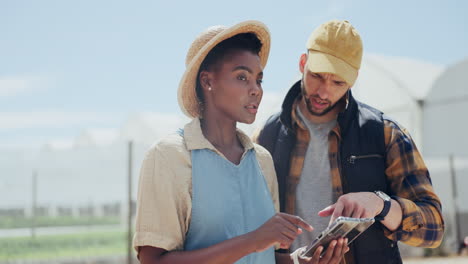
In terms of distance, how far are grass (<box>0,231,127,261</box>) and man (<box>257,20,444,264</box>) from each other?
5.58m

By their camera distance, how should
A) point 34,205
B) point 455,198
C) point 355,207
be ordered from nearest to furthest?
1. point 355,207
2. point 34,205
3. point 455,198

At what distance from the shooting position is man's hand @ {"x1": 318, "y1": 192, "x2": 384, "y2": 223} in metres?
2.14

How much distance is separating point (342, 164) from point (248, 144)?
62 centimetres

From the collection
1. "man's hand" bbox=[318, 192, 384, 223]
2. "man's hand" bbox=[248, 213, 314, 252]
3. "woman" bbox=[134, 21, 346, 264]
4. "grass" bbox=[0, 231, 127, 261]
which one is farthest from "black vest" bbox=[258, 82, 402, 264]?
"grass" bbox=[0, 231, 127, 261]

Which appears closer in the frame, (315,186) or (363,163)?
(363,163)

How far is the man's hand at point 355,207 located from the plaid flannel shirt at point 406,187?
0.84 ft

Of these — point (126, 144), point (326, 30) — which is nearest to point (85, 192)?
point (126, 144)

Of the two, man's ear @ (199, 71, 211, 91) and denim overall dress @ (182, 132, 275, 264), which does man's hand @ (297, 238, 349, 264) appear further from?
man's ear @ (199, 71, 211, 91)

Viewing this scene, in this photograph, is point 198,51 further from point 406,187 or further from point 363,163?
point 406,187

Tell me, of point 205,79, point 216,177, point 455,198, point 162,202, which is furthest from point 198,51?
point 455,198

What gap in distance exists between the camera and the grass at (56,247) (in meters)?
7.44

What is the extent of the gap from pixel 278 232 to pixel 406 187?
3.47 ft

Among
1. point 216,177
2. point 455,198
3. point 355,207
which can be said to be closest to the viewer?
point 216,177

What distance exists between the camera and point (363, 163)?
270cm
